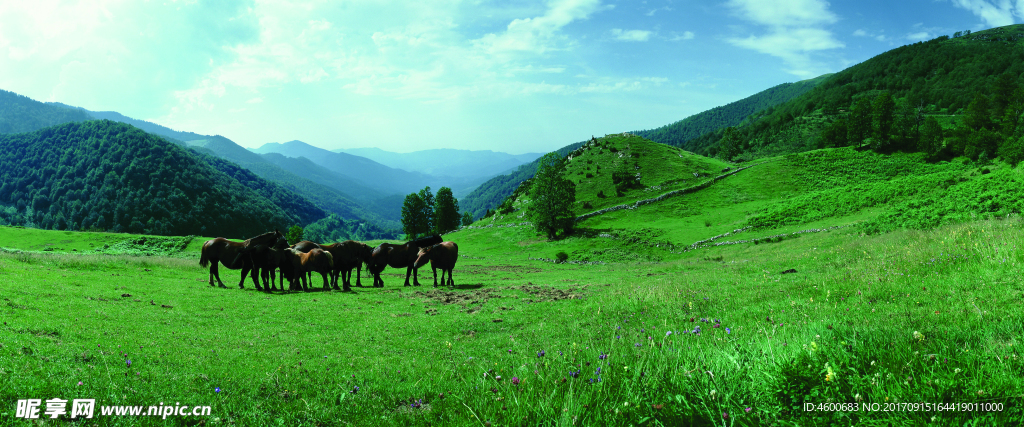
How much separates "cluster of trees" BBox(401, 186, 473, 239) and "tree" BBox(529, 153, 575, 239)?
24.4 m

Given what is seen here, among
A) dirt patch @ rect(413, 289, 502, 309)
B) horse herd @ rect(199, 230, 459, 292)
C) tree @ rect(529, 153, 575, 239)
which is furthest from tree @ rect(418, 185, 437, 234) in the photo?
dirt patch @ rect(413, 289, 502, 309)

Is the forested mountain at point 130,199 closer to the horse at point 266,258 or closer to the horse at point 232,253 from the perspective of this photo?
the horse at point 232,253

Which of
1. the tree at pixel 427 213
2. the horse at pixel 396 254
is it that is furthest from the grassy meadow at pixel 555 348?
the tree at pixel 427 213

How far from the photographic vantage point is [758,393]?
3807 mm

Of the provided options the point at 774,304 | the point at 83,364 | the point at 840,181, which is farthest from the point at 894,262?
the point at 840,181

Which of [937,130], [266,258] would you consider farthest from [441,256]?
[937,130]

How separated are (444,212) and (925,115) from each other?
165686mm

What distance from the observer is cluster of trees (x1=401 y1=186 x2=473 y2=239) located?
8100cm

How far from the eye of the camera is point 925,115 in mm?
131250

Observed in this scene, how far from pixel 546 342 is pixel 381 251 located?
61.7 ft

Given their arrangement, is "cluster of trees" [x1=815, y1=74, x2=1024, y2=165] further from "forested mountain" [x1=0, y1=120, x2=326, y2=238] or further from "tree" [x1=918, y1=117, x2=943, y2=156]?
"forested mountain" [x1=0, y1=120, x2=326, y2=238]

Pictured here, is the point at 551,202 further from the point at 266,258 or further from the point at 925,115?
the point at 925,115

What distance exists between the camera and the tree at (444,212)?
8612 centimetres

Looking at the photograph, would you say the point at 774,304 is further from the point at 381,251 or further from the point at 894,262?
the point at 381,251
